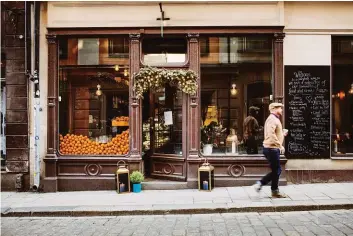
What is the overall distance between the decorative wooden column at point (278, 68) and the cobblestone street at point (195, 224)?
352 centimetres

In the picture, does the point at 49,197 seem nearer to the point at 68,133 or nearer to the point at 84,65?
the point at 68,133

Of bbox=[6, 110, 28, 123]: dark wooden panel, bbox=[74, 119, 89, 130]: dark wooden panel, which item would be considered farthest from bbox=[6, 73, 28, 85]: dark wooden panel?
bbox=[74, 119, 89, 130]: dark wooden panel

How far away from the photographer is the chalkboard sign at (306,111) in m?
10.8

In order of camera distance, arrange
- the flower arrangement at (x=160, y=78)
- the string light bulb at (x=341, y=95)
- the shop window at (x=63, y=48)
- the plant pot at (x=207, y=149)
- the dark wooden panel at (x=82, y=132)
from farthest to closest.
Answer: the dark wooden panel at (x=82, y=132) → the shop window at (x=63, y=48) → the string light bulb at (x=341, y=95) → the plant pot at (x=207, y=149) → the flower arrangement at (x=160, y=78)

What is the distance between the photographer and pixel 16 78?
1109 centimetres

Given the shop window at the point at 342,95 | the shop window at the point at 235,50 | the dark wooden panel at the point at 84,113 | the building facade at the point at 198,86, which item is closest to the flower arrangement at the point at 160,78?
the building facade at the point at 198,86

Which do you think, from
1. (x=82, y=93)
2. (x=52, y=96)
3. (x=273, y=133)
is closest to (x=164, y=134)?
(x=82, y=93)

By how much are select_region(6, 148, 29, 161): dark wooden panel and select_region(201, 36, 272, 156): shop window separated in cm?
467

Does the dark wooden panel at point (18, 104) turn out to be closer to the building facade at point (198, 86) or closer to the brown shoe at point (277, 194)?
the building facade at point (198, 86)

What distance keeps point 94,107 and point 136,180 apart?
8.07 feet

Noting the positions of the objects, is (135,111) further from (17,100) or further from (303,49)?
(303,49)

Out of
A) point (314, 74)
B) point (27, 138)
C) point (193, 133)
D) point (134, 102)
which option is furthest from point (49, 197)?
point (314, 74)

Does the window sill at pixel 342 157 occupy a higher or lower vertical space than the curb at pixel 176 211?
higher

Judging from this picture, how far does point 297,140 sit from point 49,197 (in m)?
6.39
